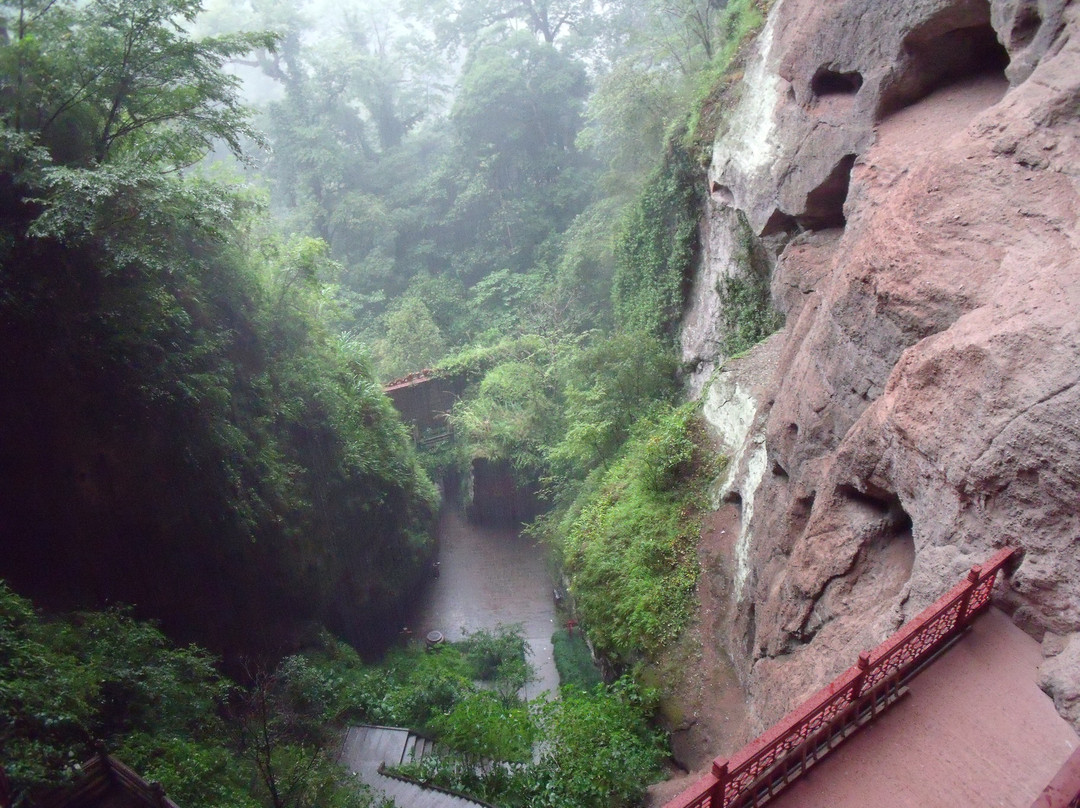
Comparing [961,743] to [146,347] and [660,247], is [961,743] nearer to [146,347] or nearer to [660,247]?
[146,347]

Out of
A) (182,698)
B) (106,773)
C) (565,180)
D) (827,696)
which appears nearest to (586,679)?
(182,698)

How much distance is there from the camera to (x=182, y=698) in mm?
7996

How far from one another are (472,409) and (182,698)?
13.0 meters

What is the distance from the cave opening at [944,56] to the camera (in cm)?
695

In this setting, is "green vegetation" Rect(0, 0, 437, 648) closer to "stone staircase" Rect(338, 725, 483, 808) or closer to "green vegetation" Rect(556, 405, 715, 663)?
"stone staircase" Rect(338, 725, 483, 808)

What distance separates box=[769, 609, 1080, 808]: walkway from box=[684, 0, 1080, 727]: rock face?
0.68 feet

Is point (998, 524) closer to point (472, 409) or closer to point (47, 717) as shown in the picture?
point (47, 717)

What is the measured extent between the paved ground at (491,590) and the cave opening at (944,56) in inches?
473

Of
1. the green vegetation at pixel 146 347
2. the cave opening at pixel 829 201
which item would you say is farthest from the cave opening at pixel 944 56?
the green vegetation at pixel 146 347

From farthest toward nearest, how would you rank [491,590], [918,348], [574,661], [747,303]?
[491,590]
[574,661]
[747,303]
[918,348]

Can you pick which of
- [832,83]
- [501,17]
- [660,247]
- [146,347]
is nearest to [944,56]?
[832,83]

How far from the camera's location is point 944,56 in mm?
7379

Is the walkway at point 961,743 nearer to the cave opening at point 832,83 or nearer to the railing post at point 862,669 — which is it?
the railing post at point 862,669

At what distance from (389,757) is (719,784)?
841cm
